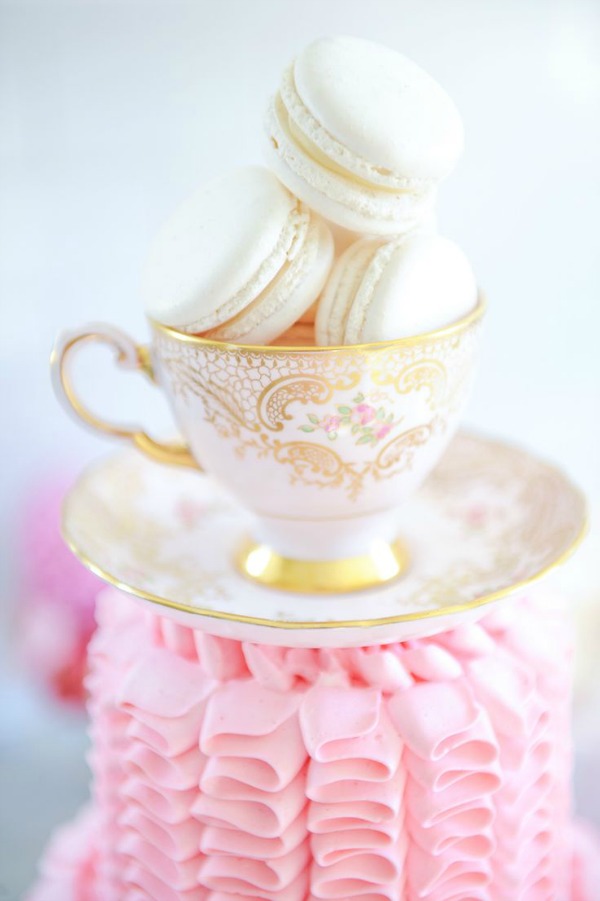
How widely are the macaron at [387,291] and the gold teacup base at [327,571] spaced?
20cm

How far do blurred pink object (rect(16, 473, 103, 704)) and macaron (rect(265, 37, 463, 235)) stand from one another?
63 centimetres

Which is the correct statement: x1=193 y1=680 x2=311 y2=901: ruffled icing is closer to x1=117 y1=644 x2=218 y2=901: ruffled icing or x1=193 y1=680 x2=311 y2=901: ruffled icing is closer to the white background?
x1=117 y1=644 x2=218 y2=901: ruffled icing

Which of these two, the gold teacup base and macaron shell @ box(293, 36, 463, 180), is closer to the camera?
macaron shell @ box(293, 36, 463, 180)

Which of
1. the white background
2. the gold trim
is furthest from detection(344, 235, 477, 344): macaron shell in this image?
the white background

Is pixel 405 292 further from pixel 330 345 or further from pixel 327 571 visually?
pixel 327 571

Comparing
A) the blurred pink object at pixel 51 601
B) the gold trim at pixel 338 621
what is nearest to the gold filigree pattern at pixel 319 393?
the gold trim at pixel 338 621

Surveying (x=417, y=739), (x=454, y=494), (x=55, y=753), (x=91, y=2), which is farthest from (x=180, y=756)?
(x=91, y=2)

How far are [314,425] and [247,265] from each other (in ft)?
0.37

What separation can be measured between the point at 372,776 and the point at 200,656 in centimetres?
14

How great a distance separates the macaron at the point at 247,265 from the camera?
22.5 inches

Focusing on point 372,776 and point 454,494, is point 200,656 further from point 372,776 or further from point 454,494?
point 454,494

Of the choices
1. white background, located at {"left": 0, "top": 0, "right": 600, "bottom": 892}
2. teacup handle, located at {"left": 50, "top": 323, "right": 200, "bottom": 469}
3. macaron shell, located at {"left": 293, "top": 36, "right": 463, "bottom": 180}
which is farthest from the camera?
white background, located at {"left": 0, "top": 0, "right": 600, "bottom": 892}

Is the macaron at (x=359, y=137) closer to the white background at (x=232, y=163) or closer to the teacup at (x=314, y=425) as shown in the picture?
the teacup at (x=314, y=425)

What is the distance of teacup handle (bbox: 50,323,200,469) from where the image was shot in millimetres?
699
